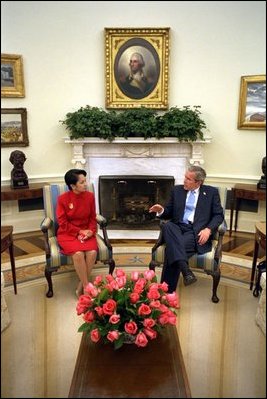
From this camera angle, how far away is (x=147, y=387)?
1.15m

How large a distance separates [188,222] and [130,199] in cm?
138

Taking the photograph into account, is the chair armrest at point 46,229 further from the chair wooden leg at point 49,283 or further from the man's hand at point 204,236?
the man's hand at point 204,236

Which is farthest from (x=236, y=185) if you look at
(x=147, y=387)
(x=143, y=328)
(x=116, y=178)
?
(x=147, y=387)

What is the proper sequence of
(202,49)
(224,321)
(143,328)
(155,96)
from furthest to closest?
(155,96) < (202,49) < (224,321) < (143,328)

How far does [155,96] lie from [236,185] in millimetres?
1269

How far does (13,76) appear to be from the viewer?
3289 millimetres

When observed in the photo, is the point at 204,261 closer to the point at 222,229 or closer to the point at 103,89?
the point at 222,229

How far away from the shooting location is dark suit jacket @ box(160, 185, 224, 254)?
2365 mm

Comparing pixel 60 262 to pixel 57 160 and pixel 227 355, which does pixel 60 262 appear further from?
pixel 57 160

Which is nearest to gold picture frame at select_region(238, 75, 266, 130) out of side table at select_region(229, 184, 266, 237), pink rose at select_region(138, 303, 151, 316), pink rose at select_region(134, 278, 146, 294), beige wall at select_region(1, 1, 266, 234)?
beige wall at select_region(1, 1, 266, 234)

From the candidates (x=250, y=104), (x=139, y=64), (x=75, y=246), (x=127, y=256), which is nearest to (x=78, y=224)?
(x=75, y=246)

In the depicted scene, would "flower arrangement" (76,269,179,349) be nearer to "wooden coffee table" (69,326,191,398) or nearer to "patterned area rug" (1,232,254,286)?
"wooden coffee table" (69,326,191,398)

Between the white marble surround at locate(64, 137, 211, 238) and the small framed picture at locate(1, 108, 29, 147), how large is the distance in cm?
45

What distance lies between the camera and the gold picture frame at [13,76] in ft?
10.6
